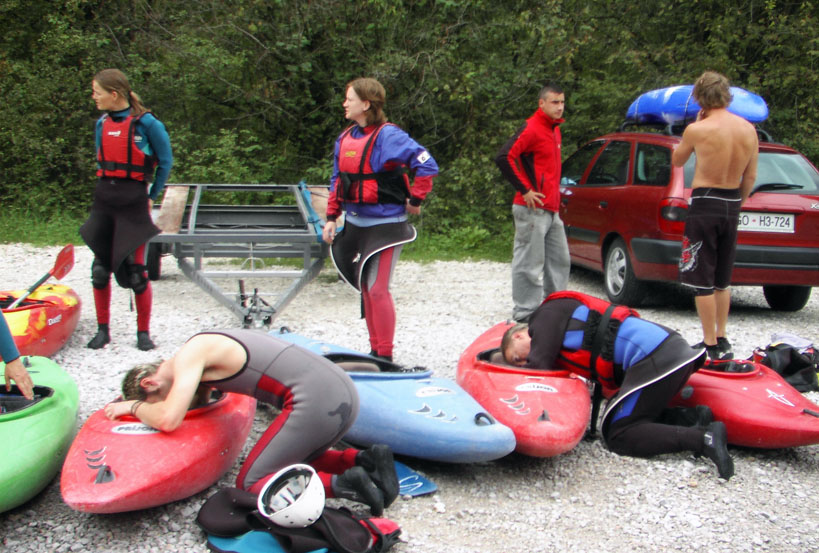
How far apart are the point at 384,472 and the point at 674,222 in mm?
4230

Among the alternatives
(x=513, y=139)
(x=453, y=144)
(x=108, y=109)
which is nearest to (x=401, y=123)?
(x=453, y=144)

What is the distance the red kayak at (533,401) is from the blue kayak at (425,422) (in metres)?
0.12

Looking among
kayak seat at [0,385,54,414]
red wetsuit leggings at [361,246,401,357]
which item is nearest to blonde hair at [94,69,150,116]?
red wetsuit leggings at [361,246,401,357]

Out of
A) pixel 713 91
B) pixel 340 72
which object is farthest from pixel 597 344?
pixel 340 72

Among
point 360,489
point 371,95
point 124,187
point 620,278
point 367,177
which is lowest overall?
point 360,489

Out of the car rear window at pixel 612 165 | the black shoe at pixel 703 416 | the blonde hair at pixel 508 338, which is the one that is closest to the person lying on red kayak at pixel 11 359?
the blonde hair at pixel 508 338

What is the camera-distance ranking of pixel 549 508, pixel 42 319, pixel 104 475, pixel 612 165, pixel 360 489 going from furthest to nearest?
pixel 612 165, pixel 42 319, pixel 549 508, pixel 360 489, pixel 104 475

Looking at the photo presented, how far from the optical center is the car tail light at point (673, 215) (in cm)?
660

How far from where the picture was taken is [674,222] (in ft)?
21.8

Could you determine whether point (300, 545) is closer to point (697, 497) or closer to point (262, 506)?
point (262, 506)

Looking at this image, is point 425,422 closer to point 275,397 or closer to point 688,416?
point 275,397

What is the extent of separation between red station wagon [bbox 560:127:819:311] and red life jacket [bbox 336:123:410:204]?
2862 millimetres

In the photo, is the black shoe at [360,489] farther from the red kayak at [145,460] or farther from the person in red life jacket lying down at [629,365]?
the person in red life jacket lying down at [629,365]

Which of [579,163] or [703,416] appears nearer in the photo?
[703,416]
